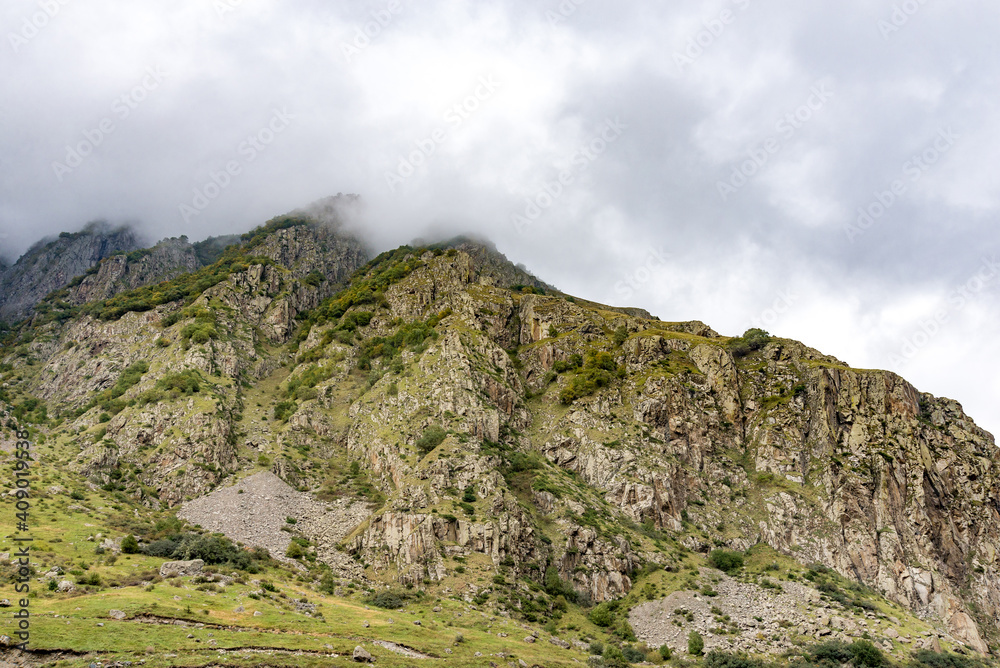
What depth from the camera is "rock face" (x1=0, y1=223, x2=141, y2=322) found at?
514ft

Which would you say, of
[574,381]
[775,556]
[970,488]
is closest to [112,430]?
[574,381]

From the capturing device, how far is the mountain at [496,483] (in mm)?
56344

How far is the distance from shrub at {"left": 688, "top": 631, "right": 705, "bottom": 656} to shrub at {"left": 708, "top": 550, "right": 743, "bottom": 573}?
59.0ft

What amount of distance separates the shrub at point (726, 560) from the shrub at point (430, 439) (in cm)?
4303

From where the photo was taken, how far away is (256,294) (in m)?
137

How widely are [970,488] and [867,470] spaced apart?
66.0 ft

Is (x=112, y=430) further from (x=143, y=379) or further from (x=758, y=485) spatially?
(x=758, y=485)

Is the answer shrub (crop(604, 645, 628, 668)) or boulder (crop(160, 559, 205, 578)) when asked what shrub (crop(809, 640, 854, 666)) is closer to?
shrub (crop(604, 645, 628, 668))

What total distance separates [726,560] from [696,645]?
2064 centimetres

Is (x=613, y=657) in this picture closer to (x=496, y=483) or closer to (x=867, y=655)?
(x=867, y=655)

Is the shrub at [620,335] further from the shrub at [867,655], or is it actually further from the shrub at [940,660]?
the shrub at [940,660]

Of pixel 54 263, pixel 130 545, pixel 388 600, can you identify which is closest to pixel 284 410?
pixel 130 545

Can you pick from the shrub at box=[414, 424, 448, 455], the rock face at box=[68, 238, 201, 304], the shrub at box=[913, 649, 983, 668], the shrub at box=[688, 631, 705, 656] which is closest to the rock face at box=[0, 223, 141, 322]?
the rock face at box=[68, 238, 201, 304]

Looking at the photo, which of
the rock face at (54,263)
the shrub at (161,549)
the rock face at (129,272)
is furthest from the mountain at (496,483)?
the rock face at (54,263)
